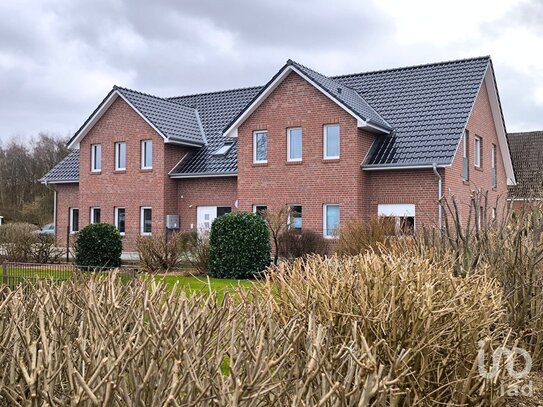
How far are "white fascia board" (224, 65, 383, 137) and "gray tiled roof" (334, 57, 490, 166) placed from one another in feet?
3.74

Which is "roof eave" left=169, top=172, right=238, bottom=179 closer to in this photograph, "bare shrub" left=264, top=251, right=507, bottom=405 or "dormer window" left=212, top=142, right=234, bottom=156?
"dormer window" left=212, top=142, right=234, bottom=156

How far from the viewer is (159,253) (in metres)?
19.1

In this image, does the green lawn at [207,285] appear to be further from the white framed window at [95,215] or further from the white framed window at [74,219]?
the white framed window at [74,219]

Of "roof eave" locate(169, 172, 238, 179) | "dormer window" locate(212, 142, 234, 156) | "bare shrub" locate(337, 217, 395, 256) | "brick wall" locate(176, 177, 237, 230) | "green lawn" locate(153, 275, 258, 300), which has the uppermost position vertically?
"dormer window" locate(212, 142, 234, 156)

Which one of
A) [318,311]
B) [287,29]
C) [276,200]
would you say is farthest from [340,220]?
[318,311]

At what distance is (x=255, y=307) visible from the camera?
12.4ft

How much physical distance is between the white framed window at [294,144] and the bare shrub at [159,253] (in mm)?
5876

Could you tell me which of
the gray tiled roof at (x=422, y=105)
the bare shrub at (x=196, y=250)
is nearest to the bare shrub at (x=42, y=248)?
the bare shrub at (x=196, y=250)

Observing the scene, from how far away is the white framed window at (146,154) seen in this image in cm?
2647

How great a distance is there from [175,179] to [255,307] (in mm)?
22921

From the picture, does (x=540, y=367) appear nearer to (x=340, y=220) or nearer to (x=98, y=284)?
(x=98, y=284)

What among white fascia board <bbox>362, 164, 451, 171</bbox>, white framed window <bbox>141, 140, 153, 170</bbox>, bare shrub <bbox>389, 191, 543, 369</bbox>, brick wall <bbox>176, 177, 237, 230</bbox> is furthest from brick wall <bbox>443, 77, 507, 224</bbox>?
bare shrub <bbox>389, 191, 543, 369</bbox>

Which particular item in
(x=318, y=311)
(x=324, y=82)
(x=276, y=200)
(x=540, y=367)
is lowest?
(x=540, y=367)

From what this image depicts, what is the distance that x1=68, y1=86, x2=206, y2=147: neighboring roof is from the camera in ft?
85.9
